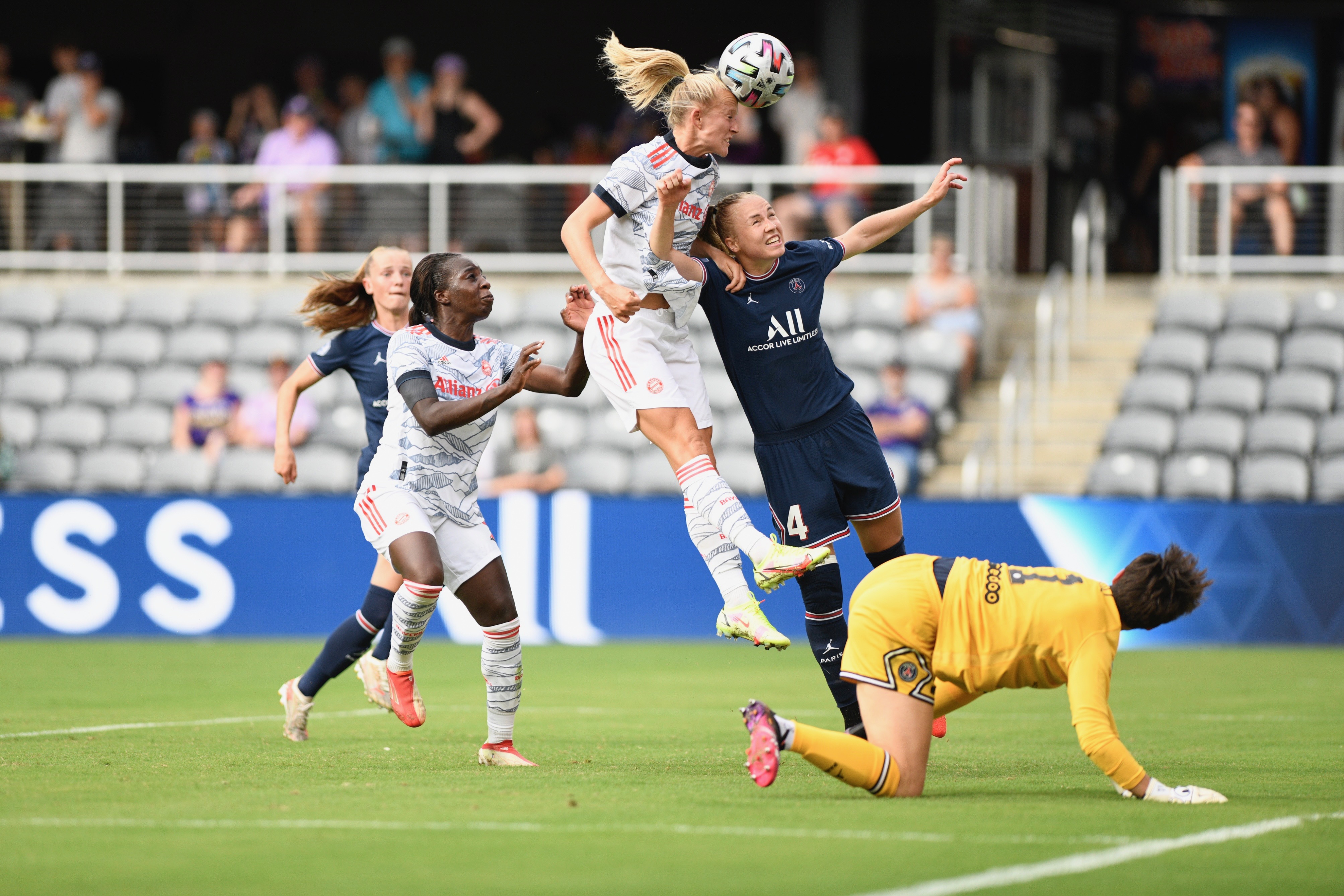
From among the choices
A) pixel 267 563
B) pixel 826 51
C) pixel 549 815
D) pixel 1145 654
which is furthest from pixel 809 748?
pixel 826 51

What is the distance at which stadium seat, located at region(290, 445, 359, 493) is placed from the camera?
15.9 metres

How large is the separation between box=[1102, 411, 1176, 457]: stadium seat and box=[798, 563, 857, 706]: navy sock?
345 inches

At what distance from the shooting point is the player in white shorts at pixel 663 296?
23.8ft

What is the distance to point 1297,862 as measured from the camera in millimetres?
5035

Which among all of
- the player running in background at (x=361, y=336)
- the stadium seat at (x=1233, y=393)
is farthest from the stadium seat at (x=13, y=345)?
the stadium seat at (x=1233, y=393)

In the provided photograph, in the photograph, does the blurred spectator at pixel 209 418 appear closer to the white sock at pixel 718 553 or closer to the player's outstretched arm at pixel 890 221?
the white sock at pixel 718 553

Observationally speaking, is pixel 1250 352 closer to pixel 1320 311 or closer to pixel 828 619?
pixel 1320 311

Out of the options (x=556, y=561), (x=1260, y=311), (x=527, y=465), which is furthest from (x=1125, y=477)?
(x=527, y=465)

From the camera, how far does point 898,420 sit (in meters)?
15.5

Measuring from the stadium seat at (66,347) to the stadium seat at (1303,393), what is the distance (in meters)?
11.5

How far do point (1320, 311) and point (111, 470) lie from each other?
11.4 meters

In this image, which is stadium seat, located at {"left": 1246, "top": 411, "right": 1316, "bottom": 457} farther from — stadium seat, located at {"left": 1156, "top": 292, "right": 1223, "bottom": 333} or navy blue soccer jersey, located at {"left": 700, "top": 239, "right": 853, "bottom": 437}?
navy blue soccer jersey, located at {"left": 700, "top": 239, "right": 853, "bottom": 437}

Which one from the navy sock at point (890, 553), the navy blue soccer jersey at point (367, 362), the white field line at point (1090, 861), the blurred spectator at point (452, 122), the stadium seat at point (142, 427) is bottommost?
the white field line at point (1090, 861)

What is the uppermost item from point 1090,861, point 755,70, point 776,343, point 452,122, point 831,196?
point 452,122
